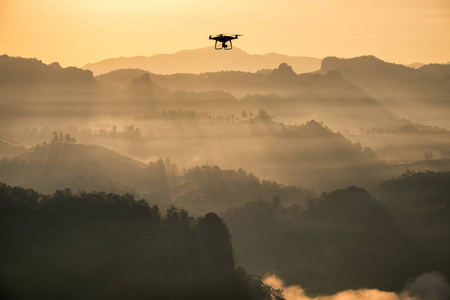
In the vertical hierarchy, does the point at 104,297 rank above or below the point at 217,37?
below

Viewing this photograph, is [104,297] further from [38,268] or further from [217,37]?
[217,37]

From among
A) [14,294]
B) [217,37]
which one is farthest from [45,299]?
[217,37]

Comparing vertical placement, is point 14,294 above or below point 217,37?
below

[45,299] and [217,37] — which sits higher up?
[217,37]

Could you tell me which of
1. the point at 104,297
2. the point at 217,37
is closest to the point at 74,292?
the point at 104,297

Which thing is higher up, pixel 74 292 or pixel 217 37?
pixel 217 37

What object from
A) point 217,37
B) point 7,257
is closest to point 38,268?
point 7,257

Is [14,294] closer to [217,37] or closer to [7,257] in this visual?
[7,257]
